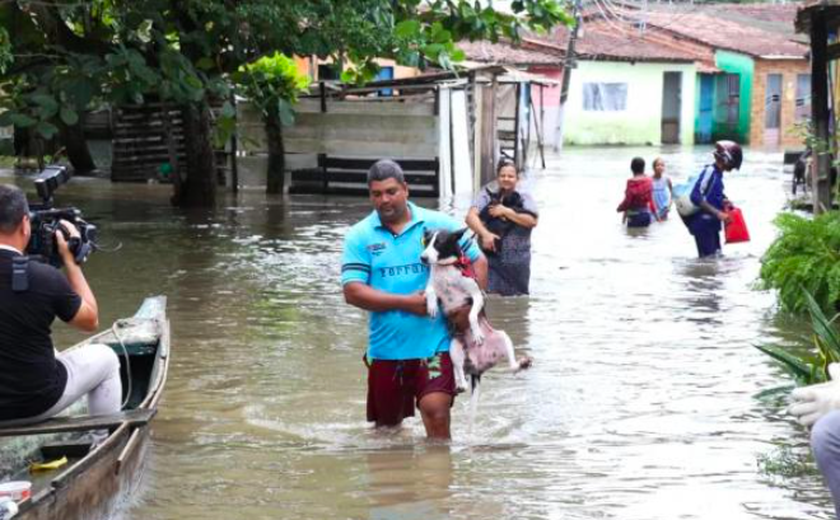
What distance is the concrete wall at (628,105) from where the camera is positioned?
48.2 metres

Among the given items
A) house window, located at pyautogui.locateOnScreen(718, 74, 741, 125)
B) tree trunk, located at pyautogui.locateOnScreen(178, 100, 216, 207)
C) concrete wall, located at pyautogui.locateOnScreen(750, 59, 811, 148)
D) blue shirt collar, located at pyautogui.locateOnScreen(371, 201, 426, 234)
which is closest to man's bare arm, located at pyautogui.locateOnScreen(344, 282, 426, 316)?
blue shirt collar, located at pyautogui.locateOnScreen(371, 201, 426, 234)

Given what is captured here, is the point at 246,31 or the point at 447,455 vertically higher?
the point at 246,31

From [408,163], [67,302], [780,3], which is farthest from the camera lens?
[780,3]

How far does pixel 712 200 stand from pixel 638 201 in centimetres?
482

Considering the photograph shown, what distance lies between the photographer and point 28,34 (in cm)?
1714

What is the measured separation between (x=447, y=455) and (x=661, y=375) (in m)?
2.95

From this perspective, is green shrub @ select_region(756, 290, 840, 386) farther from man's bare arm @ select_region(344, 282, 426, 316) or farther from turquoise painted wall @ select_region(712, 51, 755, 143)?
turquoise painted wall @ select_region(712, 51, 755, 143)

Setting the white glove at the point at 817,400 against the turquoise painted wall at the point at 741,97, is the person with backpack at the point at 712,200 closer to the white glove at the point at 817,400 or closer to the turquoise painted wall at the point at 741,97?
the white glove at the point at 817,400

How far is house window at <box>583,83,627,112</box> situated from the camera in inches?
1903

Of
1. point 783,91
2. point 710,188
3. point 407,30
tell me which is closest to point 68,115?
point 407,30

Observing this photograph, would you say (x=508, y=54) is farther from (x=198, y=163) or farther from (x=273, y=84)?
(x=273, y=84)

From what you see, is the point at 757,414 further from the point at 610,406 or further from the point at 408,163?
the point at 408,163

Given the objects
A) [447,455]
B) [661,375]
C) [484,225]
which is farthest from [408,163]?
[447,455]

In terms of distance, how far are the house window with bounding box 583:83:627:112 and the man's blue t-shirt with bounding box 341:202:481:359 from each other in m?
41.9
